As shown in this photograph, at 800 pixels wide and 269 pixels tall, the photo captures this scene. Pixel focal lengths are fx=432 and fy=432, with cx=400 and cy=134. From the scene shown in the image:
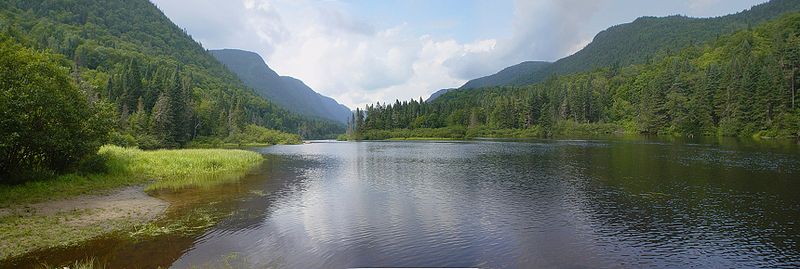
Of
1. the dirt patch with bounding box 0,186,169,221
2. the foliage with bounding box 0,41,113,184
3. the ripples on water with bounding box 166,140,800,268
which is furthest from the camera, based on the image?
the foliage with bounding box 0,41,113,184

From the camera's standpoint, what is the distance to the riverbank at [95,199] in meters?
19.7

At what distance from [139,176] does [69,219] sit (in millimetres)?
18819

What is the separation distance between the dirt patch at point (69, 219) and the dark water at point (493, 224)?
55.0 inches

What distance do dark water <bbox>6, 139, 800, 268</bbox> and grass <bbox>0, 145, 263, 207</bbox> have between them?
5682 millimetres

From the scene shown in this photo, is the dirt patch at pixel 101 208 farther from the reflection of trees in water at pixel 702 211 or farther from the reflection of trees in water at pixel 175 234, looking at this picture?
the reflection of trees in water at pixel 702 211

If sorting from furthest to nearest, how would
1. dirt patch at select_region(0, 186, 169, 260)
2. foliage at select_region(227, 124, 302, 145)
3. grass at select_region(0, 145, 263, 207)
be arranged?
foliage at select_region(227, 124, 302, 145), grass at select_region(0, 145, 263, 207), dirt patch at select_region(0, 186, 169, 260)

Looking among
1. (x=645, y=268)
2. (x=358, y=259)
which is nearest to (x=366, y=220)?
(x=358, y=259)

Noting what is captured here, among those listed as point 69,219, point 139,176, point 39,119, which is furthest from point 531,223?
point 139,176

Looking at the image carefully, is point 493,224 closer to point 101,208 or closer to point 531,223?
point 531,223

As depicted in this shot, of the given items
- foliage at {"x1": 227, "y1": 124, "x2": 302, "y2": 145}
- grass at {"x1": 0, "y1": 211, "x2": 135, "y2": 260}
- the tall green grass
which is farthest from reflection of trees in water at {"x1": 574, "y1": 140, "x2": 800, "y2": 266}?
foliage at {"x1": 227, "y1": 124, "x2": 302, "y2": 145}

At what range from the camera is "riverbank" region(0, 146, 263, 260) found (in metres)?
19.7

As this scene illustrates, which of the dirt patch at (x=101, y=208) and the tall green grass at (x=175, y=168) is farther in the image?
the tall green grass at (x=175, y=168)

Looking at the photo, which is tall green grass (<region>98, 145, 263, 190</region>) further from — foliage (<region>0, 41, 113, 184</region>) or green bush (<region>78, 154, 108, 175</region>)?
foliage (<region>0, 41, 113, 184</region>)

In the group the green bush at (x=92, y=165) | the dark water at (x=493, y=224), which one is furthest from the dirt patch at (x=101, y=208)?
the green bush at (x=92, y=165)
